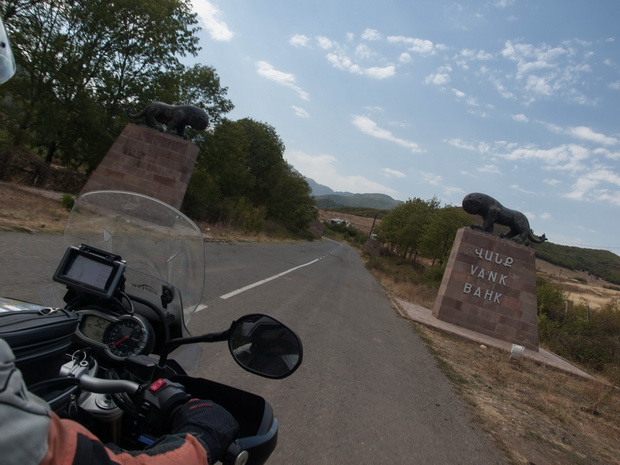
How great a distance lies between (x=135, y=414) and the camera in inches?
61.4

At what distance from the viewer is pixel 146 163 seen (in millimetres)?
17047

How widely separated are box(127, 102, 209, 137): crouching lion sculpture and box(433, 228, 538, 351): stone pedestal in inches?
418

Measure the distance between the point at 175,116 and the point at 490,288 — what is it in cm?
1310

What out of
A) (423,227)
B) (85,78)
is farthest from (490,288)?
(423,227)

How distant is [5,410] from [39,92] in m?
22.9

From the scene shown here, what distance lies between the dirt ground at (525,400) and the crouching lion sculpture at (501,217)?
4917 millimetres

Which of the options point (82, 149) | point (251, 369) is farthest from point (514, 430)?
point (82, 149)

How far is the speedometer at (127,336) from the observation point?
6.43ft

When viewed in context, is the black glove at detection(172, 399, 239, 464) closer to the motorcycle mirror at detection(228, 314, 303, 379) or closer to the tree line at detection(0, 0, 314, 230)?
the motorcycle mirror at detection(228, 314, 303, 379)

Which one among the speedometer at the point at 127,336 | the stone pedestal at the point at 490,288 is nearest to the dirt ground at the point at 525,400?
the stone pedestal at the point at 490,288

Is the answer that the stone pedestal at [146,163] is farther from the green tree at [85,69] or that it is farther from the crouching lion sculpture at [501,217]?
the crouching lion sculpture at [501,217]

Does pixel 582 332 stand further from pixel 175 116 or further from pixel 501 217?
pixel 175 116

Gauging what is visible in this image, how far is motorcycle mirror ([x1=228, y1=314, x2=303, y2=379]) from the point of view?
72.4 inches


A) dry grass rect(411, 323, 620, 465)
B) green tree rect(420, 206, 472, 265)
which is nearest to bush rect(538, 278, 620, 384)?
dry grass rect(411, 323, 620, 465)
